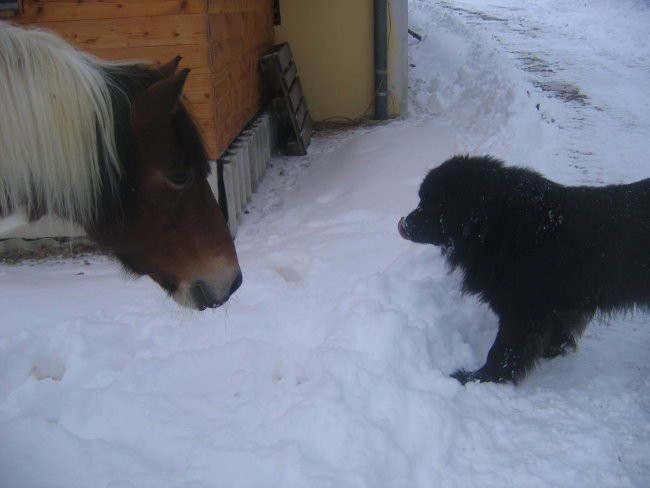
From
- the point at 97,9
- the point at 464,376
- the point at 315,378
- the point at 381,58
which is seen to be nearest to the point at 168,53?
the point at 97,9

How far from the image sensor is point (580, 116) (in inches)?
283

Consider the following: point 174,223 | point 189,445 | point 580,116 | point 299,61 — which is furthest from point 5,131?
point 299,61

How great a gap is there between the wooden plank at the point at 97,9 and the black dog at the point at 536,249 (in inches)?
119

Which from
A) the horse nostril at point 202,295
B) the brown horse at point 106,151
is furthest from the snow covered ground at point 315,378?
the brown horse at point 106,151

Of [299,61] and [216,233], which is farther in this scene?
[299,61]

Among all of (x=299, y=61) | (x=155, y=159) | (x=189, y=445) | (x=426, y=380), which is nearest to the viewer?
(x=155, y=159)

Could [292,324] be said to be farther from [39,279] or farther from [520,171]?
[39,279]

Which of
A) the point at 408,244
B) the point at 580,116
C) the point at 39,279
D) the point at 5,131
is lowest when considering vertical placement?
the point at 39,279

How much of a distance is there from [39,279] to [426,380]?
3.52 meters

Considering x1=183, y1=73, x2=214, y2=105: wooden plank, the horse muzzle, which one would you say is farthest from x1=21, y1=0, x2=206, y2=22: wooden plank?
the horse muzzle

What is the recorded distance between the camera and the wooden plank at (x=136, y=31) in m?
4.68

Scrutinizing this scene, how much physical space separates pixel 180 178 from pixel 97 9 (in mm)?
3646

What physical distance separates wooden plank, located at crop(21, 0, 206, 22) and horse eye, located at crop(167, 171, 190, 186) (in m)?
3.27

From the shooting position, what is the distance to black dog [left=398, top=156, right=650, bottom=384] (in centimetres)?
264
